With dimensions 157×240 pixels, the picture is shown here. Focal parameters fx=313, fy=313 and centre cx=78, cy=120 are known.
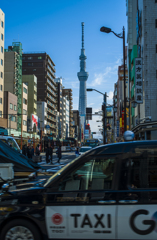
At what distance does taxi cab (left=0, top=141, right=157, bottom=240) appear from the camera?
415cm

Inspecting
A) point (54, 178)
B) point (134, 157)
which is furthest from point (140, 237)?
point (54, 178)

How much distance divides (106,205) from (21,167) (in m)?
6.55

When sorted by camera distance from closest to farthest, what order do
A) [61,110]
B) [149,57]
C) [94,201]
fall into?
1. [94,201]
2. [149,57]
3. [61,110]

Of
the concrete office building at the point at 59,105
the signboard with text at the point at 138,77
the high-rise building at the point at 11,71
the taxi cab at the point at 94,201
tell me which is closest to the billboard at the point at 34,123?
the high-rise building at the point at 11,71

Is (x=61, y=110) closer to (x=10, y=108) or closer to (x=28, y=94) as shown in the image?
(x=28, y=94)

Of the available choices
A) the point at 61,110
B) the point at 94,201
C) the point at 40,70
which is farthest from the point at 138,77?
the point at 61,110

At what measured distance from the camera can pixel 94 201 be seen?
424 centimetres

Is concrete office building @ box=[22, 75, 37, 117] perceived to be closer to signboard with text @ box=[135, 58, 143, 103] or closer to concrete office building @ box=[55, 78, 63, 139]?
concrete office building @ box=[55, 78, 63, 139]

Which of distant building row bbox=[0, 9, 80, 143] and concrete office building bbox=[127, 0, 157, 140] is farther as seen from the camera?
distant building row bbox=[0, 9, 80, 143]

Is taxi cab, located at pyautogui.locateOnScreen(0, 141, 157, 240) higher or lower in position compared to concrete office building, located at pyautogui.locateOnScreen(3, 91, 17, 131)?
lower

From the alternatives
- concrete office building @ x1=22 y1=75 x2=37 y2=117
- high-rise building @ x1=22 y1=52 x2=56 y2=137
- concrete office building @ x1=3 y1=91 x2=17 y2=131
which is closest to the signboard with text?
concrete office building @ x1=3 y1=91 x2=17 y2=131

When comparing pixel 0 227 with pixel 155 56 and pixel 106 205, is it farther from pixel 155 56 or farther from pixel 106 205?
pixel 155 56

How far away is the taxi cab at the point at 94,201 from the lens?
13.6ft

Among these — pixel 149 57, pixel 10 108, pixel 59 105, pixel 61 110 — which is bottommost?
pixel 10 108
